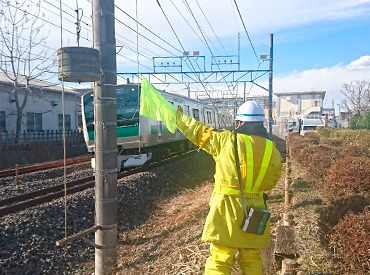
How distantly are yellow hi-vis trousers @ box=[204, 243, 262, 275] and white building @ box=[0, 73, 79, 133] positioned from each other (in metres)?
21.4

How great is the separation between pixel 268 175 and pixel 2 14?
2193 cm

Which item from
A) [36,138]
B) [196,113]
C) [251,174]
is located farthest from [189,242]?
[36,138]

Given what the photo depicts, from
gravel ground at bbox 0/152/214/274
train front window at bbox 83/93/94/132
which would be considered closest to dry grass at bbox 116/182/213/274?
gravel ground at bbox 0/152/214/274

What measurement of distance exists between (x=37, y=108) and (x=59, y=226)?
21.5 metres

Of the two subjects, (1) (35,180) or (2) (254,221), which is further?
(1) (35,180)

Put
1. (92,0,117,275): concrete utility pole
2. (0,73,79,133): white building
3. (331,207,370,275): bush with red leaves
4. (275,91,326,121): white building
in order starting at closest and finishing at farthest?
(331,207,370,275): bush with red leaves, (92,0,117,275): concrete utility pole, (0,73,79,133): white building, (275,91,326,121): white building

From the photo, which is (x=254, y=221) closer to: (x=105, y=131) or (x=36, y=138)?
(x=105, y=131)

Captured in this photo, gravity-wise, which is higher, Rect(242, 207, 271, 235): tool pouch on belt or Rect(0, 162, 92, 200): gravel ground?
Rect(242, 207, 271, 235): tool pouch on belt

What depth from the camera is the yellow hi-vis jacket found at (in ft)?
10.4

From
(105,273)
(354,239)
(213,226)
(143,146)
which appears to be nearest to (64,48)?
(213,226)

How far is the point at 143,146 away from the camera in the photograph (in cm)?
1230

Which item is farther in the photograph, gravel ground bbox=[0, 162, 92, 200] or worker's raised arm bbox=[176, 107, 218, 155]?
gravel ground bbox=[0, 162, 92, 200]

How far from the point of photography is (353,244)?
3281mm

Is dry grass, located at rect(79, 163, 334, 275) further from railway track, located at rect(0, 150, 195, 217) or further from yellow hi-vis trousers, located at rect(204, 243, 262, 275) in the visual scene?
railway track, located at rect(0, 150, 195, 217)
